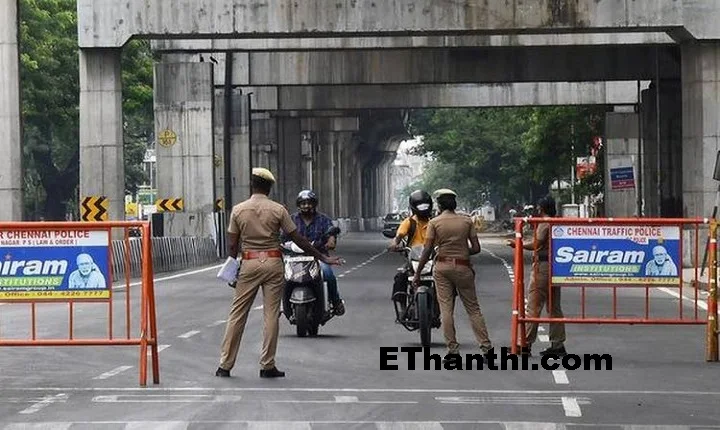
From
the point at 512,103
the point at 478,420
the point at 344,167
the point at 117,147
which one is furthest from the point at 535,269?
the point at 344,167

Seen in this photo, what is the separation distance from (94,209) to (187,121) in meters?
12.2

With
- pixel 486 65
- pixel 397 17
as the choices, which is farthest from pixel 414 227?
pixel 486 65

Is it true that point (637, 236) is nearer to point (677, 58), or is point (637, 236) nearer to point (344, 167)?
point (677, 58)

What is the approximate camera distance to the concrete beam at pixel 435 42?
4981cm

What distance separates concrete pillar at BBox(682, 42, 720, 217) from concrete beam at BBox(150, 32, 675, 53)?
620 cm

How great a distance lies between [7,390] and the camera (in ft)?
47.2

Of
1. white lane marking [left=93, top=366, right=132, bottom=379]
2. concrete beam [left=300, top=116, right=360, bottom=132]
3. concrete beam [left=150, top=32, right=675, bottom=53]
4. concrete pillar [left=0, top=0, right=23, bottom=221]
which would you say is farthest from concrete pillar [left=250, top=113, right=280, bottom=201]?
white lane marking [left=93, top=366, right=132, bottom=379]

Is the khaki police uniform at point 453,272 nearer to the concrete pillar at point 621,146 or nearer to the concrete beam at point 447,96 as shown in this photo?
the concrete beam at point 447,96

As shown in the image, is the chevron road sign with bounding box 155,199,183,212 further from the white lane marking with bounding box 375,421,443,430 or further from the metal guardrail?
the white lane marking with bounding box 375,421,443,430

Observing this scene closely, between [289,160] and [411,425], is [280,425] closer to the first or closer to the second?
[411,425]

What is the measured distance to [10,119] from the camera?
123 feet

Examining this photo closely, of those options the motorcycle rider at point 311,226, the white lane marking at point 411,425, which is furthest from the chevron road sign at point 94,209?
the white lane marking at point 411,425

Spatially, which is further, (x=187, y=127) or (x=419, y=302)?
(x=187, y=127)

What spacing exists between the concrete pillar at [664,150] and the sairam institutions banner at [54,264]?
42.2 meters
